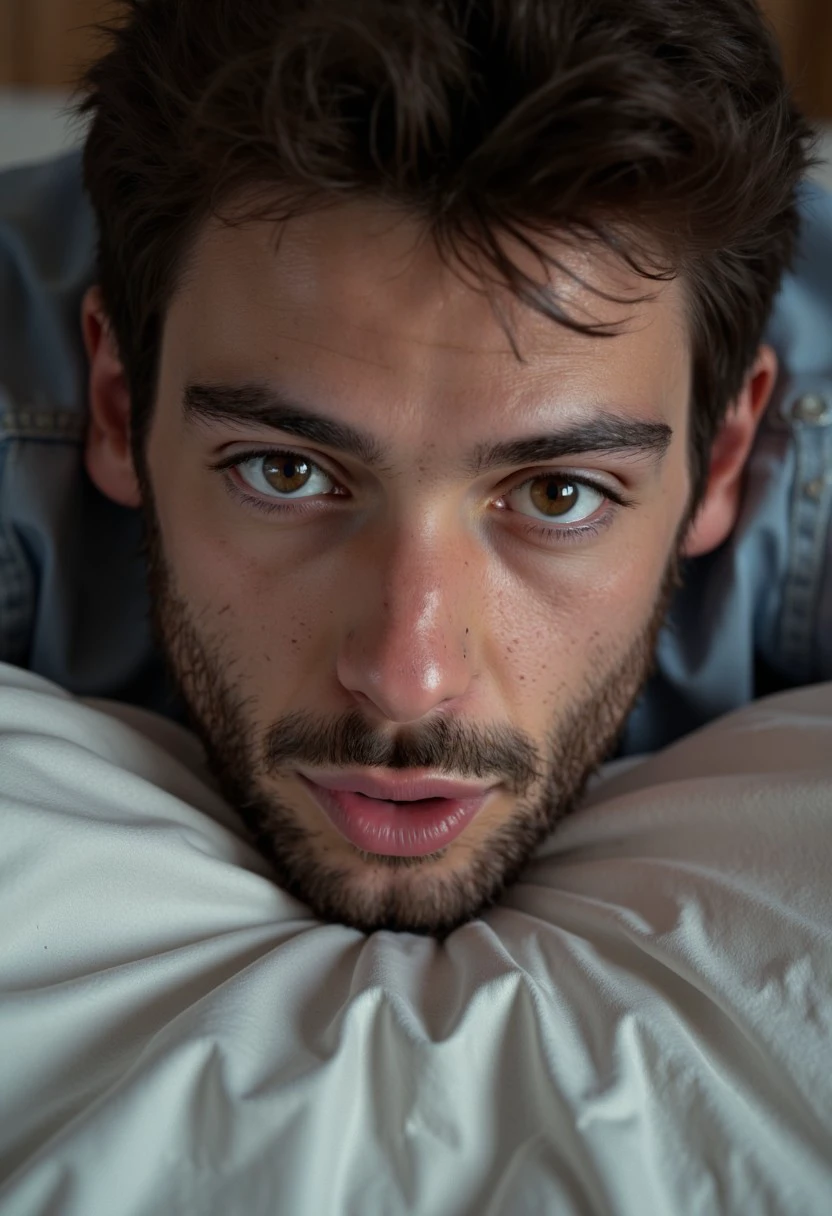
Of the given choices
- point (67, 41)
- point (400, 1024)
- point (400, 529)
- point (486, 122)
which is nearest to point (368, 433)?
point (400, 529)

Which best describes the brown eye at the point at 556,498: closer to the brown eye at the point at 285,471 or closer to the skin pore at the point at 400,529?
the skin pore at the point at 400,529

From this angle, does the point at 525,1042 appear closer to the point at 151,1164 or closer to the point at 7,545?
the point at 151,1164

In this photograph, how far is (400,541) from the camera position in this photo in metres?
0.81

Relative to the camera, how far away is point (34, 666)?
1.16 meters

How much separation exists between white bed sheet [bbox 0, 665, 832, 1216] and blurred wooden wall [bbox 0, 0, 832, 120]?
1.11 meters

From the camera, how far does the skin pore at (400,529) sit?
0.79 m

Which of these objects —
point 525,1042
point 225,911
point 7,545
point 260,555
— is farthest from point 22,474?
point 525,1042

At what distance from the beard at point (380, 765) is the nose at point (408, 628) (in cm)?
4

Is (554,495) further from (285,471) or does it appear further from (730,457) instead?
(730,457)

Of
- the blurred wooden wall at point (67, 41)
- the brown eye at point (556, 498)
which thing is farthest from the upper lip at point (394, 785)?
the blurred wooden wall at point (67, 41)

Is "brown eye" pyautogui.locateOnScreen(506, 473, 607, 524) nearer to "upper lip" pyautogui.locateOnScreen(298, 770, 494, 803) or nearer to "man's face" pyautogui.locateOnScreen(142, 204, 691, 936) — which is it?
"man's face" pyautogui.locateOnScreen(142, 204, 691, 936)

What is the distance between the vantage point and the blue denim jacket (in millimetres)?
1116

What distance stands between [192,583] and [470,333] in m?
0.30

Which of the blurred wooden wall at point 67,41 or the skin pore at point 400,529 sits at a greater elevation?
the blurred wooden wall at point 67,41
